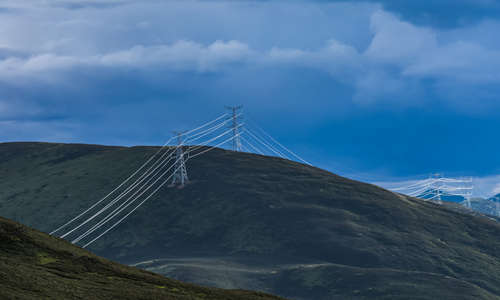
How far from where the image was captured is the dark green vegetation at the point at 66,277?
179ft

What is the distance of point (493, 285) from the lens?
180m

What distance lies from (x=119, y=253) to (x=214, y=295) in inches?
5302

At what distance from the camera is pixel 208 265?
566 feet

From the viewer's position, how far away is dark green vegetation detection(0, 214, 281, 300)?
54.4 metres

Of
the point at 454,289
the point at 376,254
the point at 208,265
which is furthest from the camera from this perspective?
the point at 376,254

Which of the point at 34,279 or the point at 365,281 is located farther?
the point at 365,281

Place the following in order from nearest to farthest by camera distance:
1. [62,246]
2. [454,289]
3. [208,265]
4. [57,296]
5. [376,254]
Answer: [57,296], [62,246], [454,289], [208,265], [376,254]

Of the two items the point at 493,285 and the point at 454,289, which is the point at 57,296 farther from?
the point at 493,285

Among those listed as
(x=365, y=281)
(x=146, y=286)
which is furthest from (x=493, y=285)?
(x=146, y=286)

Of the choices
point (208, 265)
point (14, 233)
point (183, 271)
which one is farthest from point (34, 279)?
point (208, 265)

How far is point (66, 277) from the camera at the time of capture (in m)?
61.6

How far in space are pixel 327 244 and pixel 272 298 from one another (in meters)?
125

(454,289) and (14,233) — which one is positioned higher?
(14,233)

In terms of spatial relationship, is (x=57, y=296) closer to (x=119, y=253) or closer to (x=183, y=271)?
(x=183, y=271)
